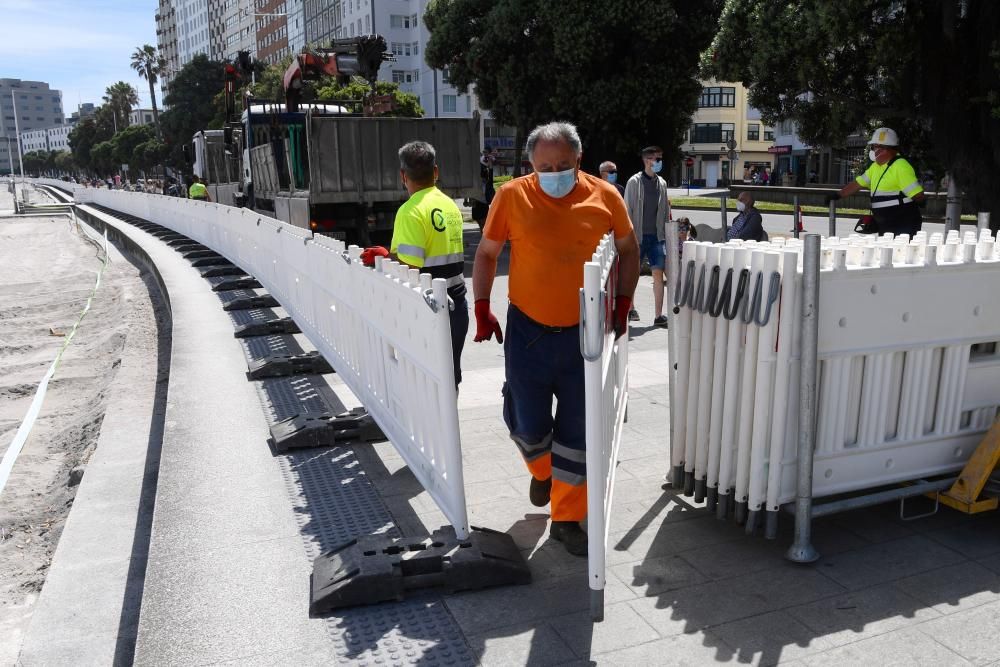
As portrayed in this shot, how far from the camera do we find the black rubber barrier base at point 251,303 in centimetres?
970

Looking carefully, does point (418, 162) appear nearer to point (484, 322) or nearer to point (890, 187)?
point (484, 322)

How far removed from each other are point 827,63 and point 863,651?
44.3 feet

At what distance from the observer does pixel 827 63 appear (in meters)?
14.4

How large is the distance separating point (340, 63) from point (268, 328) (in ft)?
29.5

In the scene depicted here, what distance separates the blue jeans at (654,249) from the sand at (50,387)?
5.44 meters

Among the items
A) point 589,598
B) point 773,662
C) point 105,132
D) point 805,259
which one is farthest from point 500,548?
point 105,132

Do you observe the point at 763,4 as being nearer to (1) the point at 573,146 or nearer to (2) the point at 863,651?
(1) the point at 573,146

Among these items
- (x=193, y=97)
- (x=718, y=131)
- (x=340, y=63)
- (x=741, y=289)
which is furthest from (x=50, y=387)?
(x=193, y=97)

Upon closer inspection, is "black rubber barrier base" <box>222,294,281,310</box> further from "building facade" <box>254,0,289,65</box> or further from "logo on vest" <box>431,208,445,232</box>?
"building facade" <box>254,0,289,65</box>

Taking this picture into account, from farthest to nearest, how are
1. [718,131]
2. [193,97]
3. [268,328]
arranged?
[193,97]
[718,131]
[268,328]

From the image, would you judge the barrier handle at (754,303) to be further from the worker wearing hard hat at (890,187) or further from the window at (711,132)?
the window at (711,132)

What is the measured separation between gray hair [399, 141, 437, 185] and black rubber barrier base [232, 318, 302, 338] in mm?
3626

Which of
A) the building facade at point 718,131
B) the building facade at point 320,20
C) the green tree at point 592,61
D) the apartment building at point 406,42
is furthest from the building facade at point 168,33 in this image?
the green tree at point 592,61

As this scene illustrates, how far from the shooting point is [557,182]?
3545mm
